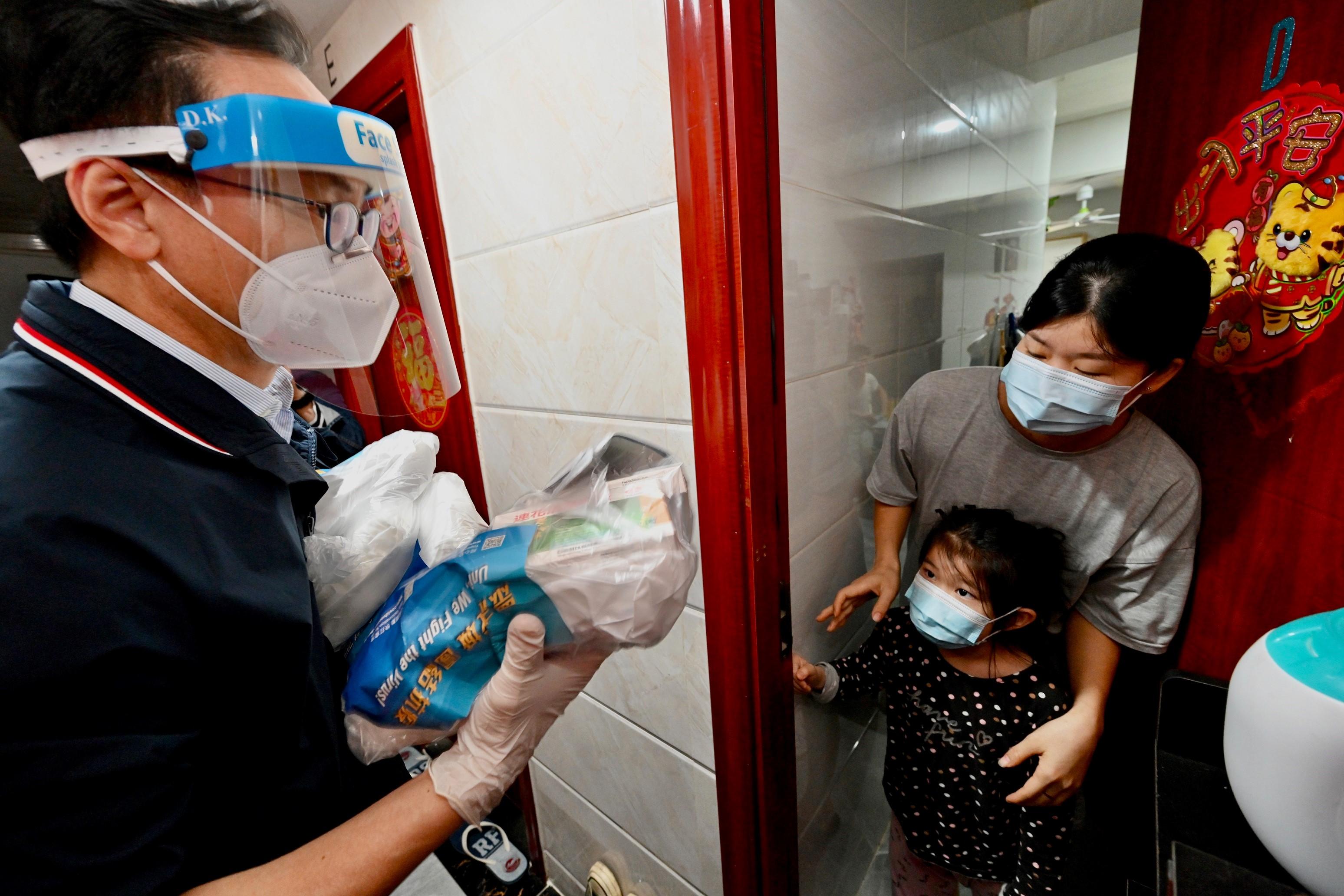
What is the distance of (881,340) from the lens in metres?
1.15

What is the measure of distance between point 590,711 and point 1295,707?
1063 millimetres

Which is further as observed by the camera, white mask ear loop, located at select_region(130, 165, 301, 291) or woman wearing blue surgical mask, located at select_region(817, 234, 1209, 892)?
woman wearing blue surgical mask, located at select_region(817, 234, 1209, 892)

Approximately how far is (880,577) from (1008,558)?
26cm

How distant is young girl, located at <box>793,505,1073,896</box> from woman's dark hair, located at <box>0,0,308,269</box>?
1.15 m

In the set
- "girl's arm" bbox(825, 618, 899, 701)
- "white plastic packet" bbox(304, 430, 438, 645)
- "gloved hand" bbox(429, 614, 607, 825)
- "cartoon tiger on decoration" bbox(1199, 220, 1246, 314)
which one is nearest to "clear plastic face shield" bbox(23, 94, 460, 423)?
"white plastic packet" bbox(304, 430, 438, 645)

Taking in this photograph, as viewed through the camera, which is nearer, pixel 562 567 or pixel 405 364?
pixel 562 567

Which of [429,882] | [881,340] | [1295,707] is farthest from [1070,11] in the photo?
[429,882]

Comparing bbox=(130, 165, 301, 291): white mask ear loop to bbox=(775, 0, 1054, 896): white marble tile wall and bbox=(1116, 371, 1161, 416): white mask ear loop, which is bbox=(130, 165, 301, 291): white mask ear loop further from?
bbox=(1116, 371, 1161, 416): white mask ear loop

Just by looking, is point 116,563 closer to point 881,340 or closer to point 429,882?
point 881,340

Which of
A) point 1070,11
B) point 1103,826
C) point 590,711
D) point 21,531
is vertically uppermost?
point 1070,11

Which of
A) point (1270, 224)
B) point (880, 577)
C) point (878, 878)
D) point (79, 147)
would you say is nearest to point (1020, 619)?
point (880, 577)

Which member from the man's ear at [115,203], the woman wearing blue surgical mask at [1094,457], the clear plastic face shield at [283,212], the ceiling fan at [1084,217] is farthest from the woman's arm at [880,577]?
the ceiling fan at [1084,217]

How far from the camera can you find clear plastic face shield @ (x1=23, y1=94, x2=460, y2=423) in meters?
0.47

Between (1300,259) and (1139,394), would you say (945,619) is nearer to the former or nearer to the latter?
(1139,394)
